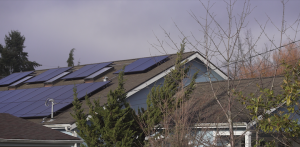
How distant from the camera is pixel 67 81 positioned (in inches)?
714

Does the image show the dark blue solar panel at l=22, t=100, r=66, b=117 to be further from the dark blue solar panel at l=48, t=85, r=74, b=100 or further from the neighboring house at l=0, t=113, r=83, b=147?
the neighboring house at l=0, t=113, r=83, b=147

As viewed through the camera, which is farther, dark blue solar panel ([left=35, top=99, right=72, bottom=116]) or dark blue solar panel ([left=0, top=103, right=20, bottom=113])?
dark blue solar panel ([left=0, top=103, right=20, bottom=113])

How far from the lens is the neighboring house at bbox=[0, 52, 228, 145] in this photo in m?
13.4

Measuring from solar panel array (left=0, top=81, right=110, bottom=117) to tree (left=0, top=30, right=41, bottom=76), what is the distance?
94.1 ft

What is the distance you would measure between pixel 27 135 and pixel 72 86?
5.88 m

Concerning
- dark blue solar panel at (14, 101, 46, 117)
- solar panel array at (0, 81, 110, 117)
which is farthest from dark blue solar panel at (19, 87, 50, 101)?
dark blue solar panel at (14, 101, 46, 117)

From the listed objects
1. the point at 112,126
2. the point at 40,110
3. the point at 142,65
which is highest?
the point at 142,65

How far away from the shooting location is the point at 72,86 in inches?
624

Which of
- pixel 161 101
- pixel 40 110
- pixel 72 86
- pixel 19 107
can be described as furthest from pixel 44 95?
pixel 161 101

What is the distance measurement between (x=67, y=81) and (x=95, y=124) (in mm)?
8305

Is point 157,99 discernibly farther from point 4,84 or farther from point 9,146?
point 4,84

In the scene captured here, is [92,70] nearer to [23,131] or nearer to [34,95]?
[34,95]

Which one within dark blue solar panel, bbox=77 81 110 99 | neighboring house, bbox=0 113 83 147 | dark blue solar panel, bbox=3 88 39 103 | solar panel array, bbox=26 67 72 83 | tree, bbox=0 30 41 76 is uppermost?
tree, bbox=0 30 41 76

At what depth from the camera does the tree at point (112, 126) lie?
10.0 m
